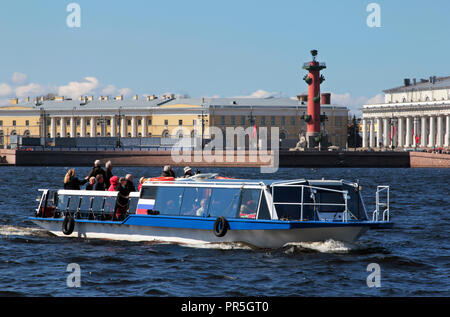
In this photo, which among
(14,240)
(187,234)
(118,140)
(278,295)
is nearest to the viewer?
(278,295)

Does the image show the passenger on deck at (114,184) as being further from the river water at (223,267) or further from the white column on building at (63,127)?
the white column on building at (63,127)

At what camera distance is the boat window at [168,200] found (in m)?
19.4

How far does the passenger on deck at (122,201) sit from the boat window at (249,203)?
2964 millimetres

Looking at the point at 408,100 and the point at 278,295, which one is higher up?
the point at 408,100

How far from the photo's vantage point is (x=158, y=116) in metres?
116

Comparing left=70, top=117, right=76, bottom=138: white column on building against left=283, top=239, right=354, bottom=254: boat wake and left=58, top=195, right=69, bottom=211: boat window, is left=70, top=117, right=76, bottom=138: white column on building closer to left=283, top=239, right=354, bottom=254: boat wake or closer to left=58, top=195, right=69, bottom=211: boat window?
left=58, top=195, right=69, bottom=211: boat window

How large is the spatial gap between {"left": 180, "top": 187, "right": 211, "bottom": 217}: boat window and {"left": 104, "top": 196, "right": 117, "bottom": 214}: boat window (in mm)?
1801

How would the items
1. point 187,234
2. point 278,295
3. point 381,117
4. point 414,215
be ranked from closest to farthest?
point 278,295 < point 187,234 < point 414,215 < point 381,117

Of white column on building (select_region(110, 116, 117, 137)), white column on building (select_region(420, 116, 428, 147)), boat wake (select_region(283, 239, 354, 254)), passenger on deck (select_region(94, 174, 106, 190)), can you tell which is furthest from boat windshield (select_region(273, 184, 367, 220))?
white column on building (select_region(420, 116, 428, 147))

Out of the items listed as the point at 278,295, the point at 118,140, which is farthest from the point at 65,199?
the point at 118,140

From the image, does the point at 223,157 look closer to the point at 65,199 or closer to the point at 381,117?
the point at 381,117

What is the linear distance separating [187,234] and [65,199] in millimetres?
3702

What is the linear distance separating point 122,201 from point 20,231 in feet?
12.2

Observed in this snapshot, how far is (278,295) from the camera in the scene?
14.3 metres
